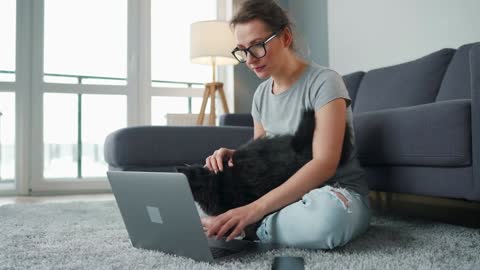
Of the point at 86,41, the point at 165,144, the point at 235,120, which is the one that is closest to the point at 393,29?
the point at 235,120

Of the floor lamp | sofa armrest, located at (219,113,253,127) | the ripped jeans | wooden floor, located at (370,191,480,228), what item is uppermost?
the floor lamp

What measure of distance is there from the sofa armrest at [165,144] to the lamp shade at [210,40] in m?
1.14

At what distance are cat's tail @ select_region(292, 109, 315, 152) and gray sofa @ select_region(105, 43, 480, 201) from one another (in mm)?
465

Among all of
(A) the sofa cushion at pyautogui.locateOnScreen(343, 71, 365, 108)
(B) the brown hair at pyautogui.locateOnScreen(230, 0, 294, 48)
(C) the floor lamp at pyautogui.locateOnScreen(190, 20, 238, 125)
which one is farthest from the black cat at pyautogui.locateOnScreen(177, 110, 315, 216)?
(C) the floor lamp at pyautogui.locateOnScreen(190, 20, 238, 125)

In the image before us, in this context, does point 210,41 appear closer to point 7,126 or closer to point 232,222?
point 7,126

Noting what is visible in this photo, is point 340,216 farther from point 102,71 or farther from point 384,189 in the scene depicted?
point 102,71

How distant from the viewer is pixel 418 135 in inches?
55.1

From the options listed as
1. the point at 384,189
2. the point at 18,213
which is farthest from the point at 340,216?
the point at 18,213

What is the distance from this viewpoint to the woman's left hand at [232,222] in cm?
92

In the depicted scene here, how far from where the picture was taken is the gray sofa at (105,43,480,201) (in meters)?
1.28

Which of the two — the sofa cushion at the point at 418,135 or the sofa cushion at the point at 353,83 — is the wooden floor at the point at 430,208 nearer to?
the sofa cushion at the point at 418,135

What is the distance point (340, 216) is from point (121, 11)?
10.2ft

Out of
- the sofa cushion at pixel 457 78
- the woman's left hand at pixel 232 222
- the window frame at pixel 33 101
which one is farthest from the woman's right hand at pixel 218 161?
the window frame at pixel 33 101

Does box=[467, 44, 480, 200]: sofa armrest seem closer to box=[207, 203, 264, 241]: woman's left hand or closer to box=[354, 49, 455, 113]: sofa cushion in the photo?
box=[207, 203, 264, 241]: woman's left hand
